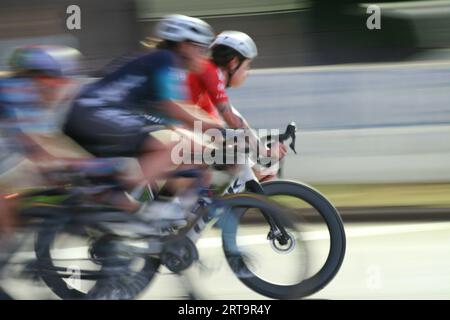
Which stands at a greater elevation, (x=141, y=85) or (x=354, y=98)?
(x=141, y=85)

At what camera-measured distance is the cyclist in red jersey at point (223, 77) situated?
17.0ft

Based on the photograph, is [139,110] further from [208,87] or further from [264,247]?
[264,247]

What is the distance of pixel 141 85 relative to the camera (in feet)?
15.6

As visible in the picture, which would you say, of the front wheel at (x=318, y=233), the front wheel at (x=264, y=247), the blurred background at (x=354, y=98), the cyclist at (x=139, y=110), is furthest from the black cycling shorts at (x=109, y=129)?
the blurred background at (x=354, y=98)

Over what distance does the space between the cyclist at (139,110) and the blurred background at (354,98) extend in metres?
1.02

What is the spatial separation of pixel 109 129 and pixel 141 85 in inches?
11.8

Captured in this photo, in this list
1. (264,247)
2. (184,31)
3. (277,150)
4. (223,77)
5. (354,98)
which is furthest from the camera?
(354,98)

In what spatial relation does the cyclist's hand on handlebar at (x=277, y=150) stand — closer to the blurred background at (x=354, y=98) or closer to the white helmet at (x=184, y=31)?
the white helmet at (x=184, y=31)

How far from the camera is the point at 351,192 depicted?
27.1ft

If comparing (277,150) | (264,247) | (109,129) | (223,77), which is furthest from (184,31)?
(264,247)

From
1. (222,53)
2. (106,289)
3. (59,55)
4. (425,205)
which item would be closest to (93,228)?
(106,289)

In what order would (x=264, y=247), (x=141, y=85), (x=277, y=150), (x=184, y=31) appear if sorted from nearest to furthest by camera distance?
(x=141, y=85)
(x=184, y=31)
(x=264, y=247)
(x=277, y=150)
